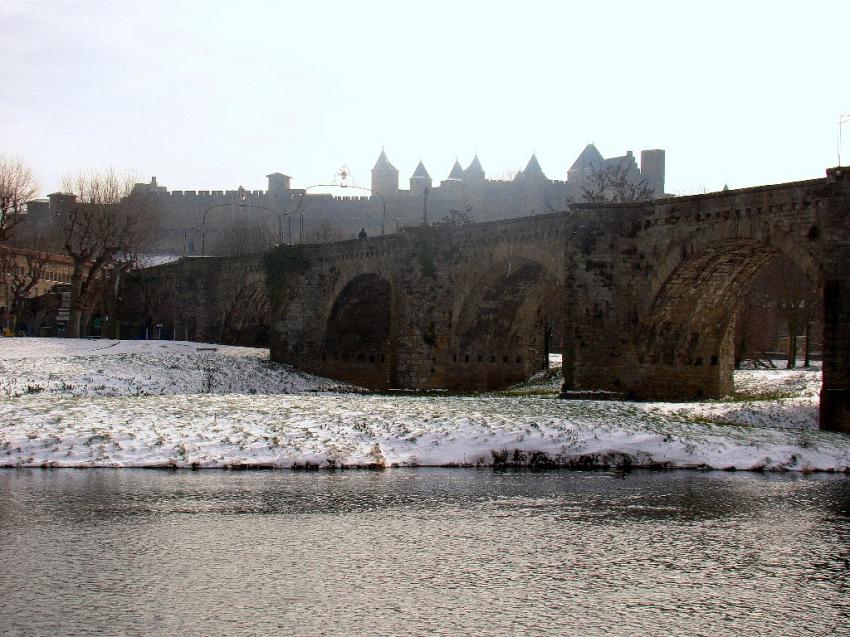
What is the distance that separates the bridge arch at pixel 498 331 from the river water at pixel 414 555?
22.3 meters

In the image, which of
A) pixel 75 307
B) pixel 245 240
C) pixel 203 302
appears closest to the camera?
pixel 75 307

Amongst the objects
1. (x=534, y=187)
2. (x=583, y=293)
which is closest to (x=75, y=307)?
(x=583, y=293)

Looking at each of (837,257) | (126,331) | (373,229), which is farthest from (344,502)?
(373,229)

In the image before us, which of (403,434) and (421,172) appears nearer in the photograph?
(403,434)

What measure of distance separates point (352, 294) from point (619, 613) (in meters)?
40.4

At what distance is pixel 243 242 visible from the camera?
8775cm

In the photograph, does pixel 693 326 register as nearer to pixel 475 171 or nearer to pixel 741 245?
pixel 741 245

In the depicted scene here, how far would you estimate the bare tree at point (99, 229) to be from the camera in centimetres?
5194

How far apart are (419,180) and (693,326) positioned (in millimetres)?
85143

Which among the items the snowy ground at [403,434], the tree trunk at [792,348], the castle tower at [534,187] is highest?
the castle tower at [534,187]

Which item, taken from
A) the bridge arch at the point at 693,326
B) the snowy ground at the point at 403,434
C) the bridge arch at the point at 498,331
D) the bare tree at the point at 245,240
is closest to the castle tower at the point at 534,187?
the bare tree at the point at 245,240

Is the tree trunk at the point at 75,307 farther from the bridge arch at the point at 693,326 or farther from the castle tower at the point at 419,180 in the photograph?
the castle tower at the point at 419,180

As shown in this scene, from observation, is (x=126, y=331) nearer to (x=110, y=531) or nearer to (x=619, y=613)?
(x=110, y=531)

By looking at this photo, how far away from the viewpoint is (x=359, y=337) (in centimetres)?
5056
